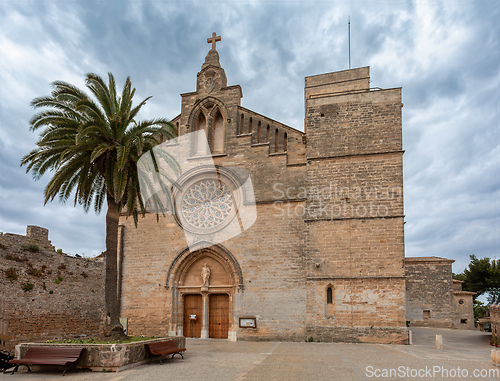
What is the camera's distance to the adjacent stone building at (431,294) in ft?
84.7

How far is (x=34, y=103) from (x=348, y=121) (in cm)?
1170

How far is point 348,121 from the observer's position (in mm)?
17125

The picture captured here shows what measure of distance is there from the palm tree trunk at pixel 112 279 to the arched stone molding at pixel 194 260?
6.03 metres

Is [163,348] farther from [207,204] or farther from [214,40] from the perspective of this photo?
[214,40]

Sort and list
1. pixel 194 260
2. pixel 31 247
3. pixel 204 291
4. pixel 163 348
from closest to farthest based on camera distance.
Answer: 1. pixel 163 348
2. pixel 204 291
3. pixel 194 260
4. pixel 31 247

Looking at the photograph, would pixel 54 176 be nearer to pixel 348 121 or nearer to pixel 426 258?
pixel 348 121

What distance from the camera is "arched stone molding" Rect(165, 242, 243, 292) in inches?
682

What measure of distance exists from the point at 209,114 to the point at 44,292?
1094cm

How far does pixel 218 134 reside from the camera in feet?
63.7

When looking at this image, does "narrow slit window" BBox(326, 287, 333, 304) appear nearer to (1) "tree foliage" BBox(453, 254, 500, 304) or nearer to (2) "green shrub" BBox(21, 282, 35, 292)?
(2) "green shrub" BBox(21, 282, 35, 292)

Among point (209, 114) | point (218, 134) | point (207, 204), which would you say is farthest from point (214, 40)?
point (207, 204)

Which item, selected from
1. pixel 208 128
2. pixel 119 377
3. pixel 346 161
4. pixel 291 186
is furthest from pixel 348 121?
pixel 119 377

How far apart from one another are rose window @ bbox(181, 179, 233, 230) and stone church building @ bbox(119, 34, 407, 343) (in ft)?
0.17

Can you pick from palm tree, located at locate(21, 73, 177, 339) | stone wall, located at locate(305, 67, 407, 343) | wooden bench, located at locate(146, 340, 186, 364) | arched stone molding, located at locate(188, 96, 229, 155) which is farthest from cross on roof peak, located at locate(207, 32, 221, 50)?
wooden bench, located at locate(146, 340, 186, 364)
